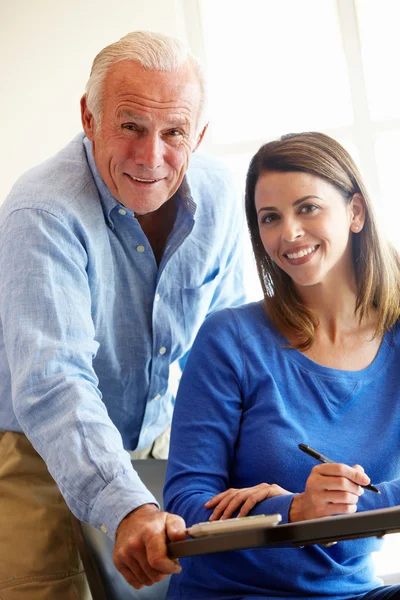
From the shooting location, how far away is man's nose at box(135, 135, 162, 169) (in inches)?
60.4

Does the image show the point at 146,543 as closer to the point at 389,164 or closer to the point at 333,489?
the point at 333,489

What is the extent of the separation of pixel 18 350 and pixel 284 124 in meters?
2.08

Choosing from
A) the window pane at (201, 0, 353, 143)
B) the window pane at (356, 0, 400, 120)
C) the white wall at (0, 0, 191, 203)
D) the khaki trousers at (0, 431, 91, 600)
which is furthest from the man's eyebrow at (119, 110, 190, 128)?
the window pane at (356, 0, 400, 120)

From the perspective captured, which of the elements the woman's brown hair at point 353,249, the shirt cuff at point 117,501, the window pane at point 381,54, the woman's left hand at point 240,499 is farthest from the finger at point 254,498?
the window pane at point 381,54

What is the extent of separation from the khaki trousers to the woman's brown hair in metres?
0.56

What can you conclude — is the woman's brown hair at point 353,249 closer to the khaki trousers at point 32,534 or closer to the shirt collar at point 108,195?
the shirt collar at point 108,195

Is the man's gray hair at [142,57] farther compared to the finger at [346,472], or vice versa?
the man's gray hair at [142,57]

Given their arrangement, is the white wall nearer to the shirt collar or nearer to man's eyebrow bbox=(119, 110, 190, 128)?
the shirt collar

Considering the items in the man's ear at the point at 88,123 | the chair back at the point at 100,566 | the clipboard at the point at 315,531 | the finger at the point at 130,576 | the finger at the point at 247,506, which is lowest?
the chair back at the point at 100,566

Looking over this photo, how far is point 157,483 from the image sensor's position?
66.2 inches

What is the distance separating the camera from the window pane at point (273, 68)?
3158 millimetres

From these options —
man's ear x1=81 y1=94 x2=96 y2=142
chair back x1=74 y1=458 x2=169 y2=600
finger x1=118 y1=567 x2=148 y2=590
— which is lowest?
chair back x1=74 y1=458 x2=169 y2=600

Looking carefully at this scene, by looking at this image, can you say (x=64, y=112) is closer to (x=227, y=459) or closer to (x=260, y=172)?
(x=260, y=172)

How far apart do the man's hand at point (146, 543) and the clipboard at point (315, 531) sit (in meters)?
0.16
